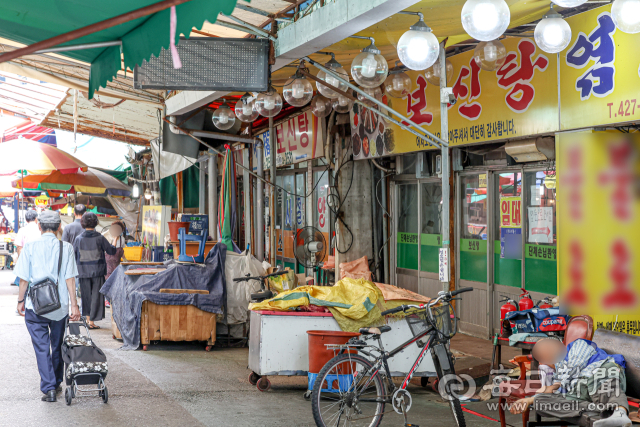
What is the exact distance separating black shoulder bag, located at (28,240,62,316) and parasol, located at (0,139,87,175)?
8175 millimetres

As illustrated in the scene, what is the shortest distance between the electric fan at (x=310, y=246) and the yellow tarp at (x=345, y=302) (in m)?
3.88

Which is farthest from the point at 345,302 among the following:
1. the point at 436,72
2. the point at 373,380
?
the point at 436,72

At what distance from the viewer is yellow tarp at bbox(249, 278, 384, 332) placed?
6848 millimetres

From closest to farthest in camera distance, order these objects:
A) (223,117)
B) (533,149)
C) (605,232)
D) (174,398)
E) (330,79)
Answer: (605,232) → (174,398) → (330,79) → (533,149) → (223,117)

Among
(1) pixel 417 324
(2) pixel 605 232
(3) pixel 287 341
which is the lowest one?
(3) pixel 287 341

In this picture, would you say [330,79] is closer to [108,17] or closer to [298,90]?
[298,90]

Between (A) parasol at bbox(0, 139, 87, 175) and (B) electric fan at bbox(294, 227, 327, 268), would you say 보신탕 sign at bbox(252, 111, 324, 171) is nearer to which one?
(B) electric fan at bbox(294, 227, 327, 268)

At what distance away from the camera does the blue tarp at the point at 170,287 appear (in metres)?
9.13

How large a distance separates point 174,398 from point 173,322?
261cm

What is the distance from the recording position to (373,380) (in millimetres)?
5613

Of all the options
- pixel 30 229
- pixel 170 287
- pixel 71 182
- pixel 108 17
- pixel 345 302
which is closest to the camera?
pixel 108 17

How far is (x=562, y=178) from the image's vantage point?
22.4 ft

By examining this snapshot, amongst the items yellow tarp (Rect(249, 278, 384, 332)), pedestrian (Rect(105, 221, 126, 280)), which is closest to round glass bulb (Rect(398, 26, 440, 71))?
yellow tarp (Rect(249, 278, 384, 332))

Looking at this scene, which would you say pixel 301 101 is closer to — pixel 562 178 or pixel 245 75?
pixel 245 75
